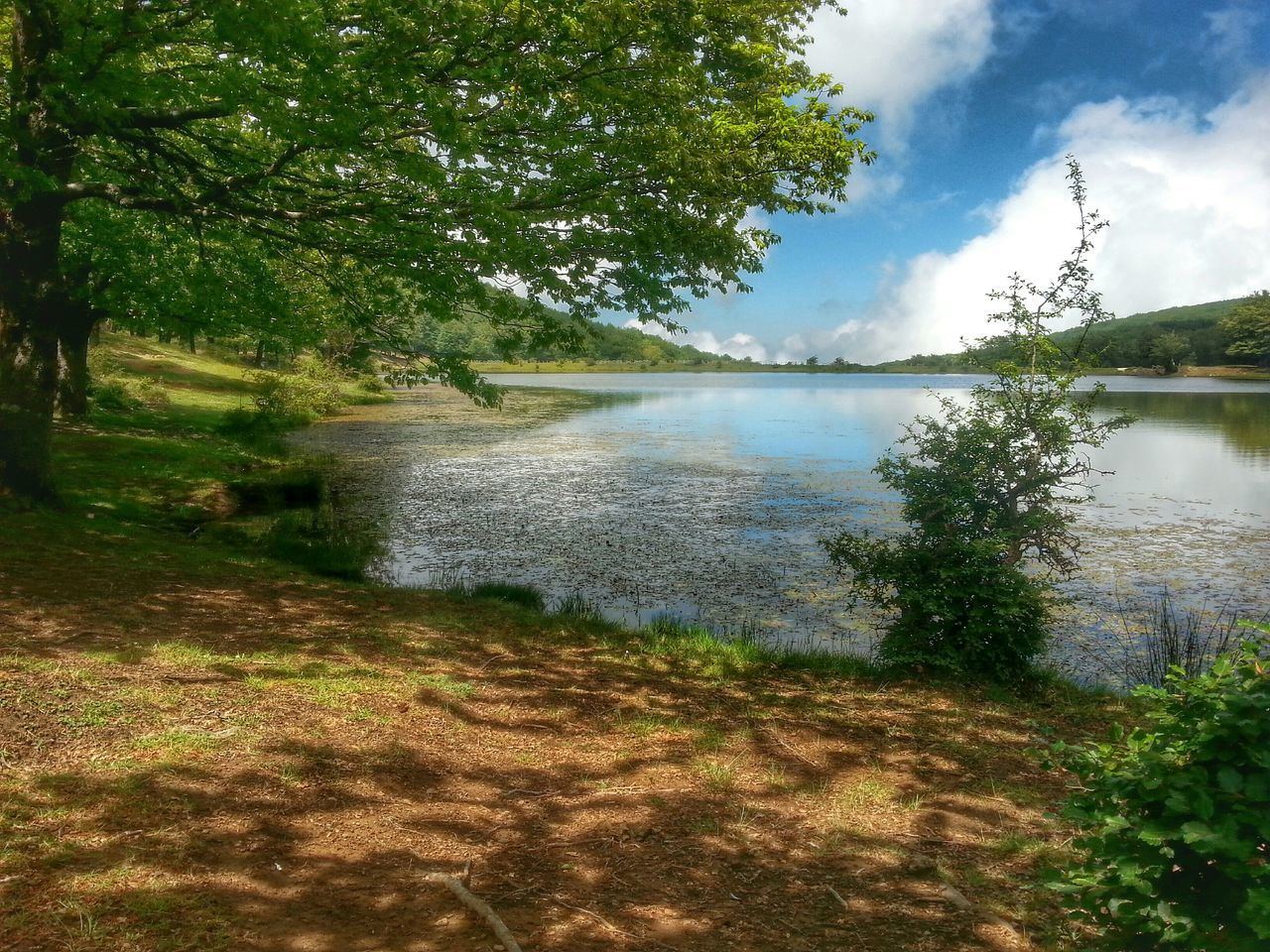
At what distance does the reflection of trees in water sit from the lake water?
1.40 feet

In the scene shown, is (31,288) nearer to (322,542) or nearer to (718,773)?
(322,542)

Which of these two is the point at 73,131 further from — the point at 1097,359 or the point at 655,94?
the point at 1097,359

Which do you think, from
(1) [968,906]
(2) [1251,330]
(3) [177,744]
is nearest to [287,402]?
(3) [177,744]

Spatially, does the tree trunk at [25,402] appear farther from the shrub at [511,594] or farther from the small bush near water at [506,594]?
the shrub at [511,594]

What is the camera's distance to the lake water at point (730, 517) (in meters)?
13.0

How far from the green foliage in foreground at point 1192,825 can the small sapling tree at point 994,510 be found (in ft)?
21.1

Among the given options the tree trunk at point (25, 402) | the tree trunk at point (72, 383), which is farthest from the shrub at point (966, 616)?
the tree trunk at point (72, 383)

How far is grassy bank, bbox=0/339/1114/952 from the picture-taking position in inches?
151

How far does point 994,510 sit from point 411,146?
9.02 m

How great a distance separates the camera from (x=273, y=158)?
11.3 meters

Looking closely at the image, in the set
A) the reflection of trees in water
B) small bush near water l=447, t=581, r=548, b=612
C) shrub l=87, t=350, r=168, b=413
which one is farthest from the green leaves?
the reflection of trees in water

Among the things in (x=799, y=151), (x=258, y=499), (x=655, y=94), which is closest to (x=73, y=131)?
(x=655, y=94)

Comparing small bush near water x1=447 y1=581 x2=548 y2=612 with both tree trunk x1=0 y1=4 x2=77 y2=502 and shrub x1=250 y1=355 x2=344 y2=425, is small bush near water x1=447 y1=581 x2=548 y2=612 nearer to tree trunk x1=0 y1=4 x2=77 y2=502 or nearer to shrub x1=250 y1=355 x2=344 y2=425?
tree trunk x1=0 y1=4 x2=77 y2=502

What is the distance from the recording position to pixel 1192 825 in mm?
2523
